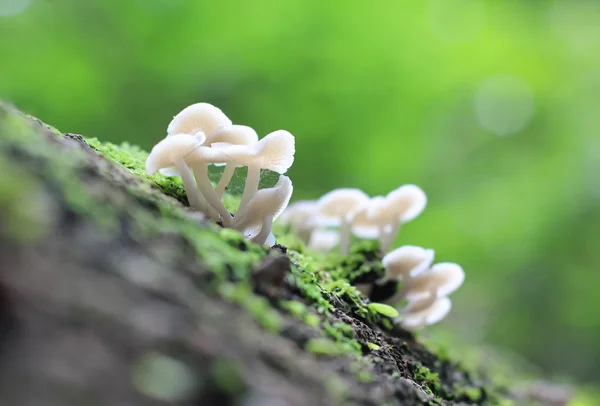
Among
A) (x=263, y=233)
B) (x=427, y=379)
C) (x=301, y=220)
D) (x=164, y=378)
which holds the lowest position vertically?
(x=164, y=378)

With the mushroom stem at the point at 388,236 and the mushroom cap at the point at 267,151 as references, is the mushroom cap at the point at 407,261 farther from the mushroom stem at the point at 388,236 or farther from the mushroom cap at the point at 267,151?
the mushroom cap at the point at 267,151

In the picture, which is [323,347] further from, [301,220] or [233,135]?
[301,220]

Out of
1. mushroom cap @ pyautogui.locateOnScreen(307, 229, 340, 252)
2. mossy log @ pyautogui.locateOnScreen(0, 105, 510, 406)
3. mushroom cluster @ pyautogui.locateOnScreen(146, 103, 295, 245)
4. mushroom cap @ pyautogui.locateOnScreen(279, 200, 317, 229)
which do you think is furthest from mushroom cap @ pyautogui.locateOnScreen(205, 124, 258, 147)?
mushroom cap @ pyautogui.locateOnScreen(307, 229, 340, 252)

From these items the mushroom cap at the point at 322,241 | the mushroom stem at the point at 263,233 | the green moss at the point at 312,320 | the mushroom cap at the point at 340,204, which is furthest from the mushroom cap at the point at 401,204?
the green moss at the point at 312,320

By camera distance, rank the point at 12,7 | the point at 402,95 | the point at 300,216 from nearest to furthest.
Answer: the point at 300,216, the point at 12,7, the point at 402,95

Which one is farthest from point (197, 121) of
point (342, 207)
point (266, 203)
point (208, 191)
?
point (342, 207)

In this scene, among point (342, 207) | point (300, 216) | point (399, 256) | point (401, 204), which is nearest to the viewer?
point (399, 256)

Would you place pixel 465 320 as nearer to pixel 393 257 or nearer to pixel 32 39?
pixel 393 257
